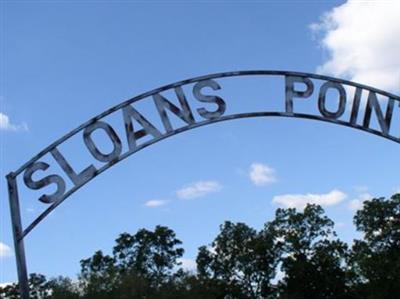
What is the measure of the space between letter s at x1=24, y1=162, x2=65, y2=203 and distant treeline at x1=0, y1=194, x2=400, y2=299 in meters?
46.8

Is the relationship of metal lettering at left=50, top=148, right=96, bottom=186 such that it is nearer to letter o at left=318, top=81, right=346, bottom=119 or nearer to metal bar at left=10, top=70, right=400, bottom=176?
metal bar at left=10, top=70, right=400, bottom=176

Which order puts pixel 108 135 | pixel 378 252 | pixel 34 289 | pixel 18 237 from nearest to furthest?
pixel 18 237, pixel 108 135, pixel 378 252, pixel 34 289

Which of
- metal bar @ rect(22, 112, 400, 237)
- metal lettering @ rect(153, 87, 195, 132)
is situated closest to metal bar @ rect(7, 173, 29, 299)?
metal bar @ rect(22, 112, 400, 237)

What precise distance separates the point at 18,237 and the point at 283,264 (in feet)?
203

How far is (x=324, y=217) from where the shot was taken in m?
66.3

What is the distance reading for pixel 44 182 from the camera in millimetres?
7367

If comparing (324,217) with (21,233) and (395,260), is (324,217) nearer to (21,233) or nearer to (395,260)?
(395,260)

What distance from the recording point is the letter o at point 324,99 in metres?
8.52

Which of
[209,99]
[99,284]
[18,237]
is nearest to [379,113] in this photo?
[209,99]

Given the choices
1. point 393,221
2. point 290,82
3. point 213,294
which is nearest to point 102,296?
point 213,294

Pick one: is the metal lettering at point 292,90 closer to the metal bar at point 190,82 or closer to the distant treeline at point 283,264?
the metal bar at point 190,82

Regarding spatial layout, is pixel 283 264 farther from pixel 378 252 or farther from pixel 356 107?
pixel 356 107

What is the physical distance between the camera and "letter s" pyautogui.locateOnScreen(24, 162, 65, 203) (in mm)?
7340

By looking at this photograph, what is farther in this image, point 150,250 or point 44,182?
point 150,250
